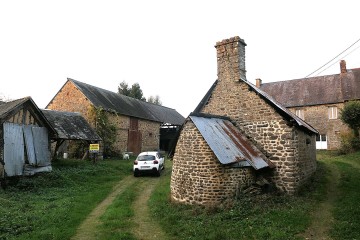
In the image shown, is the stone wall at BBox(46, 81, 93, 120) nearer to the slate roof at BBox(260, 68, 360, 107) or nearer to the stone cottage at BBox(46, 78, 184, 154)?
the stone cottage at BBox(46, 78, 184, 154)

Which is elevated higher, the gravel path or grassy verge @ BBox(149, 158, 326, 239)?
grassy verge @ BBox(149, 158, 326, 239)

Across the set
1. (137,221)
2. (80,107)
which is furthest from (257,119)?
(80,107)

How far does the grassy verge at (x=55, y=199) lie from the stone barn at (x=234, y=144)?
381 cm

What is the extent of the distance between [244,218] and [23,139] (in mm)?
11786

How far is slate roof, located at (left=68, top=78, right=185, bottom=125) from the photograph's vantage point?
89.6ft

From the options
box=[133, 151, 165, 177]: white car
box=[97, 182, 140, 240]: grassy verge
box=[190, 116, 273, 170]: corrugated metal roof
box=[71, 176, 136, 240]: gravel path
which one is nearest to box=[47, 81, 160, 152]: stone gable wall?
box=[133, 151, 165, 177]: white car

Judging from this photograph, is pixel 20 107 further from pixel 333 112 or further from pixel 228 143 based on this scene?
pixel 333 112

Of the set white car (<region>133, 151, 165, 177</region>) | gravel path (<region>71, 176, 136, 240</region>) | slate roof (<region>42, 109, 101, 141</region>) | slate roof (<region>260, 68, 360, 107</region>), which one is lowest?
gravel path (<region>71, 176, 136, 240</region>)

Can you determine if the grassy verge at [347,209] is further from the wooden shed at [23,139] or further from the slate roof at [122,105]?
the slate roof at [122,105]

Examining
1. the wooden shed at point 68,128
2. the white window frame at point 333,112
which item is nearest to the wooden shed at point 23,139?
the wooden shed at point 68,128

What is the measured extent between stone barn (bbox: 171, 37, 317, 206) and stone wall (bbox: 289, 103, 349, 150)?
17.5 m

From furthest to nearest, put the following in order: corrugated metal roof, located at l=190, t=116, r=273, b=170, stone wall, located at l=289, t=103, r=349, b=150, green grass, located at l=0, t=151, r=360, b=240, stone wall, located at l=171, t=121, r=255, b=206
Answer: stone wall, located at l=289, t=103, r=349, b=150 < corrugated metal roof, located at l=190, t=116, r=273, b=170 < stone wall, located at l=171, t=121, r=255, b=206 < green grass, located at l=0, t=151, r=360, b=240

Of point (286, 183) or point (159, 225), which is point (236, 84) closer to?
point (286, 183)

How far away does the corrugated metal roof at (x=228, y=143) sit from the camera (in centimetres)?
1031
